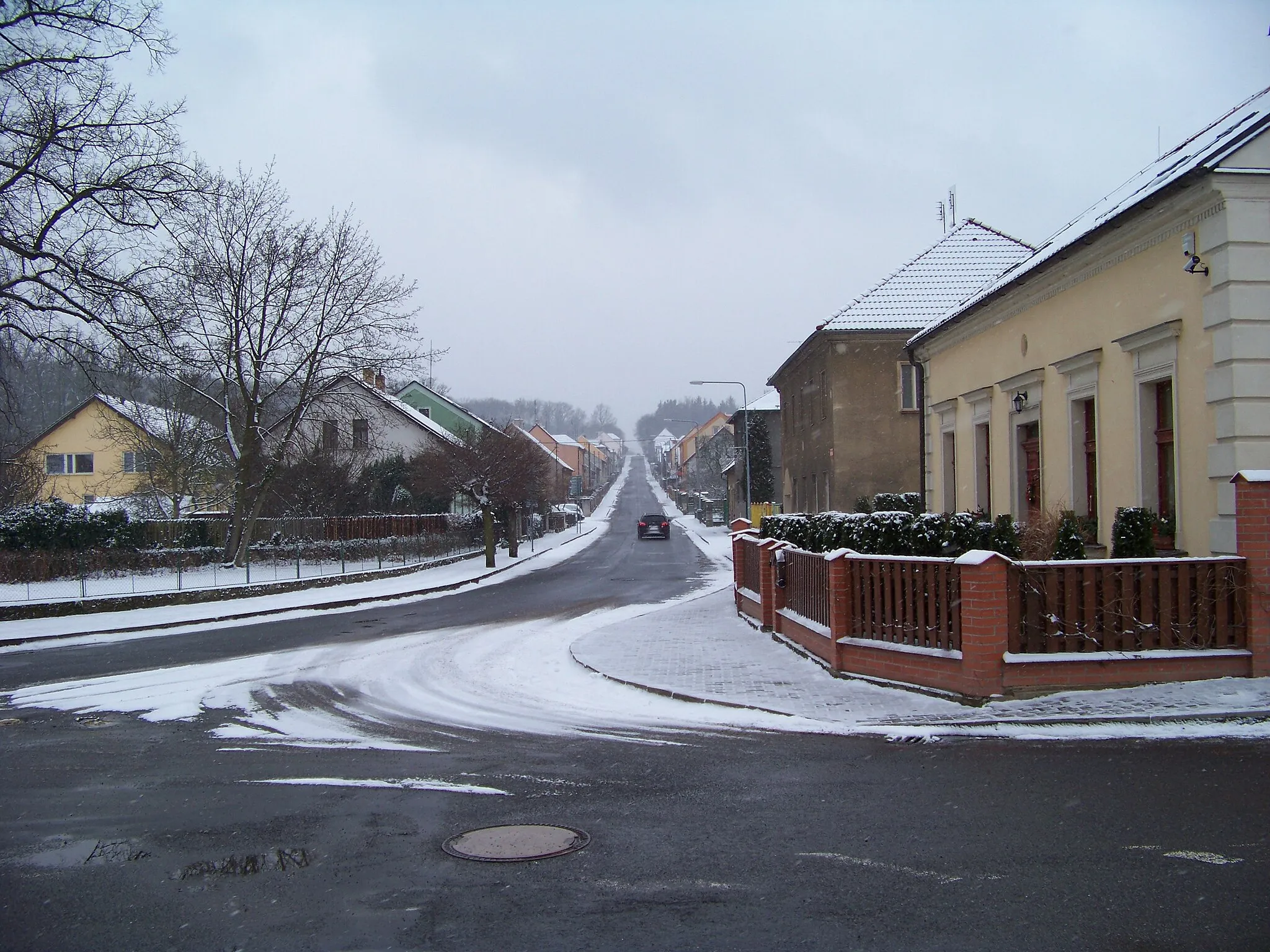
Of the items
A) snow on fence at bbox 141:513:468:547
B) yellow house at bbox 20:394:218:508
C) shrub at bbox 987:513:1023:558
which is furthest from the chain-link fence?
shrub at bbox 987:513:1023:558

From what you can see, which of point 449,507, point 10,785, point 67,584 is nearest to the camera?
point 10,785

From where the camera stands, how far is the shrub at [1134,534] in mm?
10359

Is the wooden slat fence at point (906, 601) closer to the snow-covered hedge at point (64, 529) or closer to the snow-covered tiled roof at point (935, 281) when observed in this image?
the snow-covered tiled roof at point (935, 281)

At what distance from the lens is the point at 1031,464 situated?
16.5 m

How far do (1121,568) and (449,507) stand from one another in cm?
4042

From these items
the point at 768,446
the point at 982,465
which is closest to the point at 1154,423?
the point at 982,465

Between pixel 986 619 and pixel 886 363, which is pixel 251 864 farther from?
pixel 886 363

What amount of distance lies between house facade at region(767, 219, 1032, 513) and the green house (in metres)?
34.8

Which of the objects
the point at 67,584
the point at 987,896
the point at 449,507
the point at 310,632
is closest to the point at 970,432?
the point at 310,632

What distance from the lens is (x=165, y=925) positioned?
14.7 feet

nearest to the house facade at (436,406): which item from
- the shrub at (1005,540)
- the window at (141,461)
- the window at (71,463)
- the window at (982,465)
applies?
the window at (141,461)

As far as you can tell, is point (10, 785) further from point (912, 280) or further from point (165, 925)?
point (912, 280)

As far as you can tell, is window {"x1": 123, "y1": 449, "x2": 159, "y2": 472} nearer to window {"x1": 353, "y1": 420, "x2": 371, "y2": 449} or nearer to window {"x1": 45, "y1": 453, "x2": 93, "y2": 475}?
window {"x1": 45, "y1": 453, "x2": 93, "y2": 475}

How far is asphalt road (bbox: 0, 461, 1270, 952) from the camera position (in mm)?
4316
